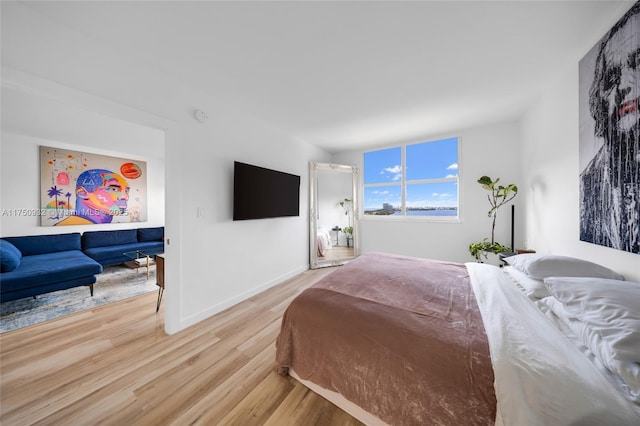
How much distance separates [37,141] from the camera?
3.42 meters

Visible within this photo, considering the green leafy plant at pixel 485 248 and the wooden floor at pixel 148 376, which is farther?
the green leafy plant at pixel 485 248

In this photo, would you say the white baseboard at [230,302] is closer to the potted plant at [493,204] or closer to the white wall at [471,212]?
the white wall at [471,212]

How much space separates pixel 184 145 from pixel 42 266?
2682 millimetres

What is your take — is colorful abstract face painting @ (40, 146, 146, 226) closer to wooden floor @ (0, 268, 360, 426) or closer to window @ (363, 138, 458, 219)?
wooden floor @ (0, 268, 360, 426)

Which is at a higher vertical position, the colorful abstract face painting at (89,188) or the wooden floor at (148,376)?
the colorful abstract face painting at (89,188)

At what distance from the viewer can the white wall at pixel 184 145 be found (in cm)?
141

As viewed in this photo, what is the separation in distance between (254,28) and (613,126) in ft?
8.47

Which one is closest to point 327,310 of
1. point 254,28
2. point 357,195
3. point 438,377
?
point 438,377

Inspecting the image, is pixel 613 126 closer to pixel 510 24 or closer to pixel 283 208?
pixel 510 24

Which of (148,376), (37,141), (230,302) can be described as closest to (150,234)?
(37,141)

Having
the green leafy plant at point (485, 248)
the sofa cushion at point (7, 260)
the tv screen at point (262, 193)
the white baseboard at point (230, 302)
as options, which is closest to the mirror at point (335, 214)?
the tv screen at point (262, 193)

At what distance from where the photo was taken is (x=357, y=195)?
180 inches

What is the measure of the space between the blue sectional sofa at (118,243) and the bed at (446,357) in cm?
367

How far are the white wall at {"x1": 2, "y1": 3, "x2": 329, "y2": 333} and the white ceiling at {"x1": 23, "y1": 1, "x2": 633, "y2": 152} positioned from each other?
0.15 meters
